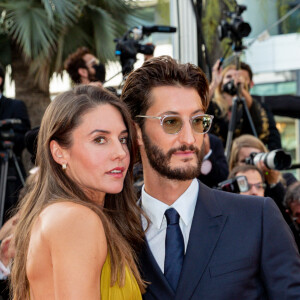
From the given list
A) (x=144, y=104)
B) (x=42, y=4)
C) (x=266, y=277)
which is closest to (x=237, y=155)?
(x=144, y=104)

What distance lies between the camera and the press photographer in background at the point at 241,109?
16.9ft

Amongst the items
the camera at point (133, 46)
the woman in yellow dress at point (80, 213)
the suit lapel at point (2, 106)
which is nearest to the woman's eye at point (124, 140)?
the woman in yellow dress at point (80, 213)

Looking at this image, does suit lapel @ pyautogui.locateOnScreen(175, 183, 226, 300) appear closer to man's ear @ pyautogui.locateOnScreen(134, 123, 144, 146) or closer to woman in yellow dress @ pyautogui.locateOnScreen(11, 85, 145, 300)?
woman in yellow dress @ pyautogui.locateOnScreen(11, 85, 145, 300)

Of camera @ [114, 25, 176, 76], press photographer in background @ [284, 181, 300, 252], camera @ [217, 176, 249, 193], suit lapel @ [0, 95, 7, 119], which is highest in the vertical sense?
camera @ [114, 25, 176, 76]

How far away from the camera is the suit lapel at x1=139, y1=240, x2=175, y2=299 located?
6.97 ft

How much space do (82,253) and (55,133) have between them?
571mm

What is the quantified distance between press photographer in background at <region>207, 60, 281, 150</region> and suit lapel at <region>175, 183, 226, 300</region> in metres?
2.89

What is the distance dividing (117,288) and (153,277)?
0.15 metres

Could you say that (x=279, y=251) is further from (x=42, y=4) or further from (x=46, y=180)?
(x=42, y=4)

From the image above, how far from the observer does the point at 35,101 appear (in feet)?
29.8

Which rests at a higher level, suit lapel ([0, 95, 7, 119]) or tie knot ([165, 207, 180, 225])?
suit lapel ([0, 95, 7, 119])

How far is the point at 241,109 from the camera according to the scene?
509 centimetres

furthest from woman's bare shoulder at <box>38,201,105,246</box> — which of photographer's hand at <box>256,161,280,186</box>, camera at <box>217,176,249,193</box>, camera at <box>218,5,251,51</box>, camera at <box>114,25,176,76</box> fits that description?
camera at <box>218,5,251,51</box>

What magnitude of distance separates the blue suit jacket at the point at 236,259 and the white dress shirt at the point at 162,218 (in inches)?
1.8
